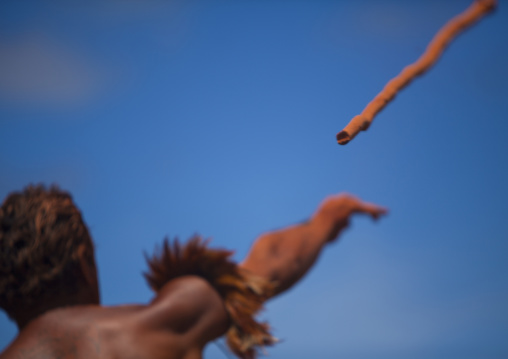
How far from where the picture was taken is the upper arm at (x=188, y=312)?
9.28ft

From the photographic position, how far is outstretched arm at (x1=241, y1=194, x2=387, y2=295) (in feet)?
9.59

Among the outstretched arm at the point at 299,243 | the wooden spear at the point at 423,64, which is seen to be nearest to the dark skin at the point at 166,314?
the outstretched arm at the point at 299,243

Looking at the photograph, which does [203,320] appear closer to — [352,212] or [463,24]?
[352,212]

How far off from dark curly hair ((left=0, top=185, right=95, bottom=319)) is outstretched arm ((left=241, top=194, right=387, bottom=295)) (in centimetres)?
80

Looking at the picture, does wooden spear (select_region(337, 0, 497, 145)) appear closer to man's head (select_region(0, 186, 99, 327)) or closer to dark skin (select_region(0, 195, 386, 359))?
dark skin (select_region(0, 195, 386, 359))

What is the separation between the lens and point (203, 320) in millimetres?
2883

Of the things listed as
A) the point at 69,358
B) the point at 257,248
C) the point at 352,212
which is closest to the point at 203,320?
the point at 257,248

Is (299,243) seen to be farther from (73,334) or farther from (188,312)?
(73,334)

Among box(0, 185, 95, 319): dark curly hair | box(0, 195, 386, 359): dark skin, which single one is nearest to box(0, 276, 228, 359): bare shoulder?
box(0, 195, 386, 359): dark skin

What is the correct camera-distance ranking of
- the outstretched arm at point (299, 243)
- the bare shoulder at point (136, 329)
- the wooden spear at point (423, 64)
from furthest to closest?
the wooden spear at point (423, 64), the outstretched arm at point (299, 243), the bare shoulder at point (136, 329)

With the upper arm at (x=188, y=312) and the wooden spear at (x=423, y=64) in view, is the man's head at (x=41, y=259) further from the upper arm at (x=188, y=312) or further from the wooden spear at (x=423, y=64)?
the wooden spear at (x=423, y=64)

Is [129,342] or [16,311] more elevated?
[16,311]

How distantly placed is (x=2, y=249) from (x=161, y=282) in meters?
0.73

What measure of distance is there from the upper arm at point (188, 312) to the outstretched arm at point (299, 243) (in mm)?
233
